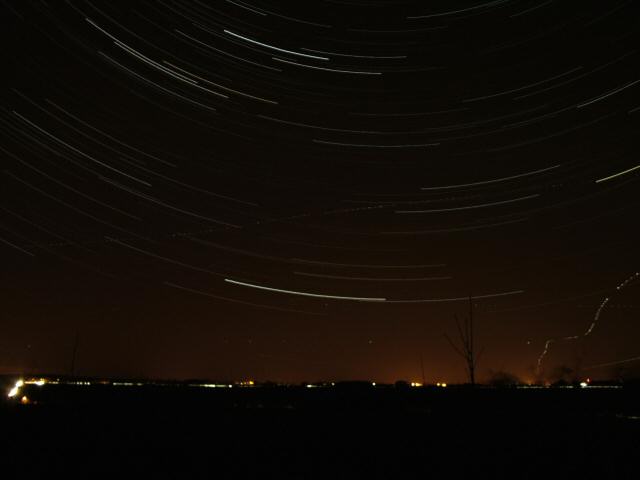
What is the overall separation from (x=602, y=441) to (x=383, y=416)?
9.93m

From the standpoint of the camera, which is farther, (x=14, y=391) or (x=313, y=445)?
(x=14, y=391)

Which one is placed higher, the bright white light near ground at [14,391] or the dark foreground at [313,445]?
the bright white light near ground at [14,391]

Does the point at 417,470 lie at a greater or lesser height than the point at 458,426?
lesser

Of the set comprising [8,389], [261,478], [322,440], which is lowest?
[261,478]

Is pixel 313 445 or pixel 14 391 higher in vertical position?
pixel 14 391

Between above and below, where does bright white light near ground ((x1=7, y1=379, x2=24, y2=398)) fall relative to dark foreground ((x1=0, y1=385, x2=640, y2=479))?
above

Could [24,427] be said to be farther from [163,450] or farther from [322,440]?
[322,440]

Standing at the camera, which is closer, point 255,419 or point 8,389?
point 255,419

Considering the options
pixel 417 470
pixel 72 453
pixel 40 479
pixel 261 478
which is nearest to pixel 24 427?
pixel 72 453

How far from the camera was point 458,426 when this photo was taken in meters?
19.8

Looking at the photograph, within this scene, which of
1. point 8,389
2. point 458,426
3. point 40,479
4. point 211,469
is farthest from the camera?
point 8,389

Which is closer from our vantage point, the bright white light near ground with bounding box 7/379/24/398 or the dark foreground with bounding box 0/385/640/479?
the dark foreground with bounding box 0/385/640/479

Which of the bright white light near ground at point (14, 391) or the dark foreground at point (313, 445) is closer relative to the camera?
the dark foreground at point (313, 445)

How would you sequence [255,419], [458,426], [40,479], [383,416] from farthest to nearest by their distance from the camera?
[383,416] < [255,419] < [458,426] < [40,479]
